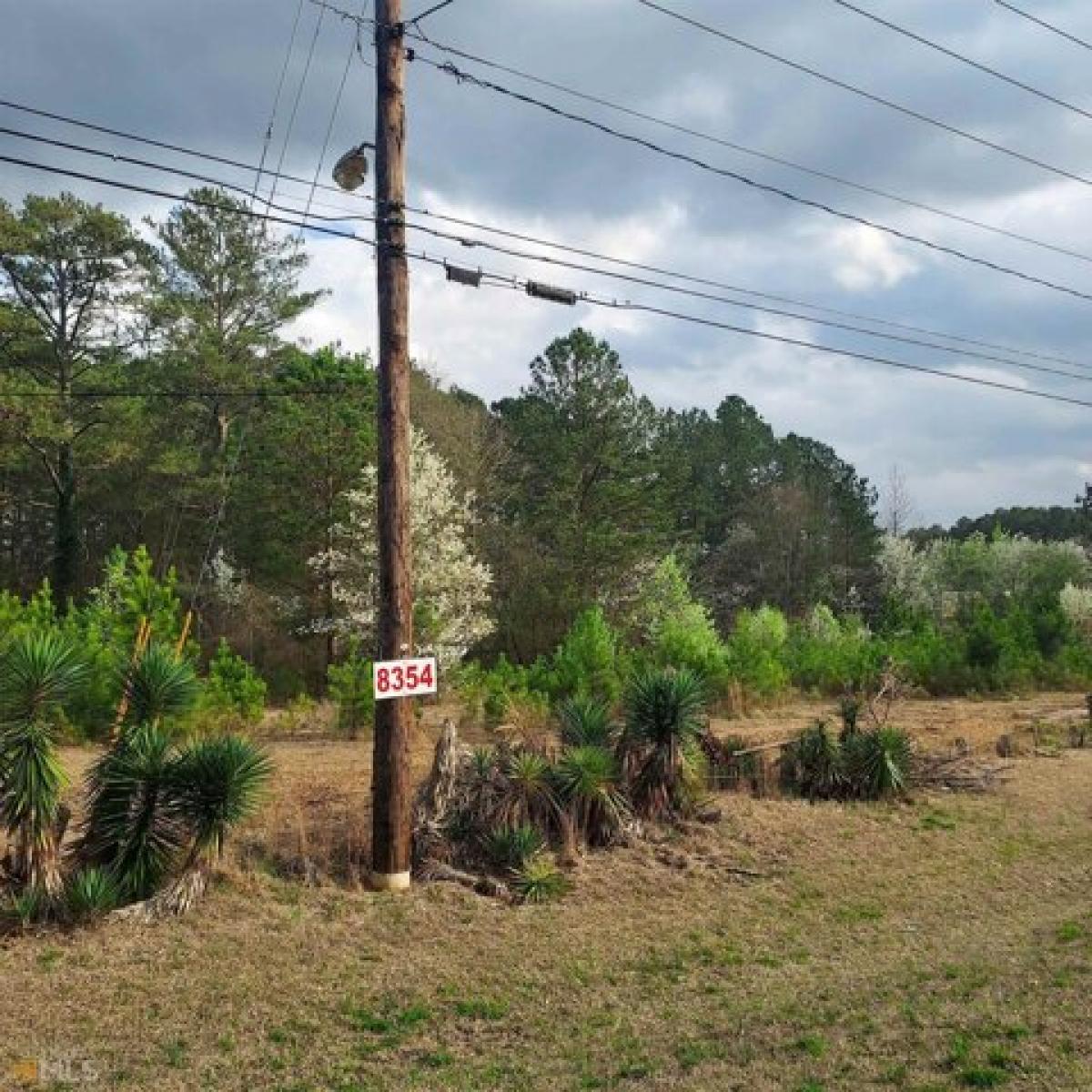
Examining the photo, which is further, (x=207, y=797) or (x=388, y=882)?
(x=388, y=882)

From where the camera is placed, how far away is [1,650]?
29.9 ft

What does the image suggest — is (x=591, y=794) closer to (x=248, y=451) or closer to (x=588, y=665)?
(x=588, y=665)

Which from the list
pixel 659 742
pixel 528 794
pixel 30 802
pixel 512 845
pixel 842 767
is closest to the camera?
pixel 30 802

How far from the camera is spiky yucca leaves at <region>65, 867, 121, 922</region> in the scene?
8.59 m

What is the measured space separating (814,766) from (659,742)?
299cm

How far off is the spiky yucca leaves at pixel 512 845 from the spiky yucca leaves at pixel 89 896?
136 inches

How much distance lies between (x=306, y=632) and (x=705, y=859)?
78.1ft

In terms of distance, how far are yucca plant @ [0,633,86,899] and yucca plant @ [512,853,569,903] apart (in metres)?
3.85

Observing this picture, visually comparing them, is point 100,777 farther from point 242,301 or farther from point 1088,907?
point 242,301

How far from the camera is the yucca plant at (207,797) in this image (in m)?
9.17

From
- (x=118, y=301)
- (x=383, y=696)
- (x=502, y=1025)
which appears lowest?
(x=502, y=1025)

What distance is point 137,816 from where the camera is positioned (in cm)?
916

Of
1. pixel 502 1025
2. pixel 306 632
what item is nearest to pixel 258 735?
pixel 502 1025

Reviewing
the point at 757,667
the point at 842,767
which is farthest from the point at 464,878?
the point at 757,667
